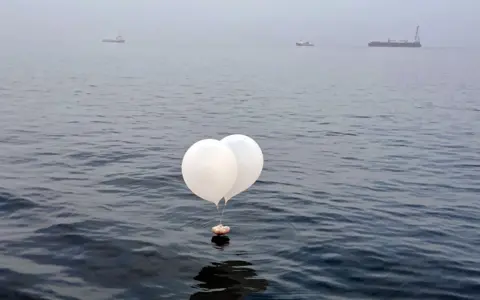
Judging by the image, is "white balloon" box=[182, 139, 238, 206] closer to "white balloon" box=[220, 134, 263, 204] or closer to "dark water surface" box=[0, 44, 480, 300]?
"white balloon" box=[220, 134, 263, 204]

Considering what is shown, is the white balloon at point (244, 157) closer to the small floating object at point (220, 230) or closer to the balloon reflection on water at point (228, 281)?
the small floating object at point (220, 230)

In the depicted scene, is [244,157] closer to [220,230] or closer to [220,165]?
[220,165]

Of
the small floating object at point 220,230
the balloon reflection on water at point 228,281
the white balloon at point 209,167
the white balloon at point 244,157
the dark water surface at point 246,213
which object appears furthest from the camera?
the small floating object at point 220,230

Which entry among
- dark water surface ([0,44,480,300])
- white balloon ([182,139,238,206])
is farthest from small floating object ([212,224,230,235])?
white balloon ([182,139,238,206])

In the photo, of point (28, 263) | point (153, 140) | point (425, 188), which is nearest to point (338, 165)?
point (425, 188)

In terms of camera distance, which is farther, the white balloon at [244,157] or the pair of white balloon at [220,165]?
the white balloon at [244,157]

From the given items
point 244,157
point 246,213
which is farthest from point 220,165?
point 246,213

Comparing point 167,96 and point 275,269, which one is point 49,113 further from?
point 275,269

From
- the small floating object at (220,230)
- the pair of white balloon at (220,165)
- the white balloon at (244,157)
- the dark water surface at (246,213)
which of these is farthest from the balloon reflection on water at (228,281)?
the white balloon at (244,157)
